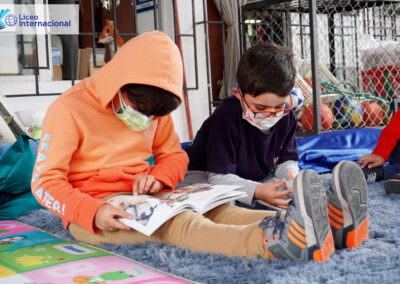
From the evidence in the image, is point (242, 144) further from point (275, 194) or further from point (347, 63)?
point (347, 63)

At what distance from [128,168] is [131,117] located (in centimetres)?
13

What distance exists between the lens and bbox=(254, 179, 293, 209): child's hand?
1.07 meters

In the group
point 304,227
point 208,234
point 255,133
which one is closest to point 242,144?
point 255,133

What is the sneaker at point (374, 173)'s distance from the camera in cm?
160

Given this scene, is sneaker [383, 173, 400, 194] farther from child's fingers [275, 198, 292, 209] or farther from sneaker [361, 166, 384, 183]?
child's fingers [275, 198, 292, 209]

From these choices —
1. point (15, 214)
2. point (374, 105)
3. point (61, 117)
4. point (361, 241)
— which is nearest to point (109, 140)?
point (61, 117)

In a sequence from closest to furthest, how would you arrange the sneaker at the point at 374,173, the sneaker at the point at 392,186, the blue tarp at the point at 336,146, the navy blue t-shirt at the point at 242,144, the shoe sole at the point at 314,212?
the shoe sole at the point at 314,212, the navy blue t-shirt at the point at 242,144, the sneaker at the point at 392,186, the sneaker at the point at 374,173, the blue tarp at the point at 336,146

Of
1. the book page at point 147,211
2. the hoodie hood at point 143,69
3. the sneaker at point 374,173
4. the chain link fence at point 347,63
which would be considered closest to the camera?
the book page at point 147,211

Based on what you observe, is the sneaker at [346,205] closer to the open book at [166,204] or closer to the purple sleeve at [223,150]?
the open book at [166,204]

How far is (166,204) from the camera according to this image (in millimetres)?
934

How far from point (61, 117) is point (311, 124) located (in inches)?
71.4

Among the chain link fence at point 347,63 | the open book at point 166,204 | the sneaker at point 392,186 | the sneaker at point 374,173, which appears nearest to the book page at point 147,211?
→ the open book at point 166,204

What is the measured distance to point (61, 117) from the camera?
1024 millimetres

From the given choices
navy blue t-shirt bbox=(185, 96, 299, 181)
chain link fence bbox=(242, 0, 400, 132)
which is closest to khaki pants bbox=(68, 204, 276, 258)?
navy blue t-shirt bbox=(185, 96, 299, 181)
